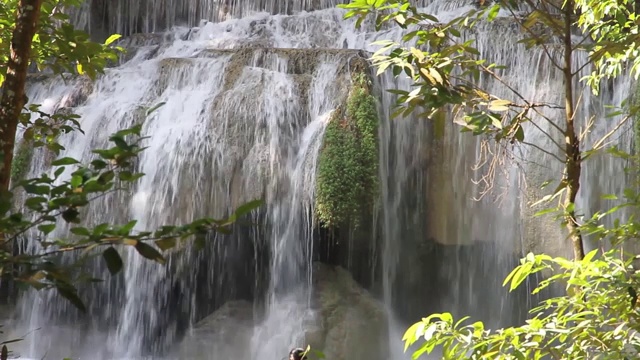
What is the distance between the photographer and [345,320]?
7.68 meters

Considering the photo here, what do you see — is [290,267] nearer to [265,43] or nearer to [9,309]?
[9,309]

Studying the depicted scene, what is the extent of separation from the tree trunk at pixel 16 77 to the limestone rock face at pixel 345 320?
5.88 metres

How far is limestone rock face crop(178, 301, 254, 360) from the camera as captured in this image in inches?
311

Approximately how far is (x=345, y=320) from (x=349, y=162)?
176cm

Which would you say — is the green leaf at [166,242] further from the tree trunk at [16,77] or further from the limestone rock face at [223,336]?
the limestone rock face at [223,336]

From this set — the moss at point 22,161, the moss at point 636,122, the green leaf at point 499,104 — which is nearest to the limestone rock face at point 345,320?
the moss at point 636,122

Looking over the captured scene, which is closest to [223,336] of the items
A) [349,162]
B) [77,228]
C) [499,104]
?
[349,162]

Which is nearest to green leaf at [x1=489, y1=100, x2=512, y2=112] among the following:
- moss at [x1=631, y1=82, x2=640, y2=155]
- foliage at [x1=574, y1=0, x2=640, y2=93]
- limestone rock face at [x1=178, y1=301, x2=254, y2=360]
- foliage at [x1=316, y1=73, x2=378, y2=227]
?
foliage at [x1=574, y1=0, x2=640, y2=93]

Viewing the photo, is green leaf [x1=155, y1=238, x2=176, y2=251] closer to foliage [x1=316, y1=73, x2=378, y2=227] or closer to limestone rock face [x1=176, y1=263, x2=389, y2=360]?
foliage [x1=316, y1=73, x2=378, y2=227]

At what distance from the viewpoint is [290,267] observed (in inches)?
310

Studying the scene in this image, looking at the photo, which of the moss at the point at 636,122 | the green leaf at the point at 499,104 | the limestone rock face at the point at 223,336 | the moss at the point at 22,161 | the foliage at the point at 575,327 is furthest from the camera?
the moss at the point at 22,161

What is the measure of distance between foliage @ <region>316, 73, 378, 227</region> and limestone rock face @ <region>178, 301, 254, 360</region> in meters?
1.61

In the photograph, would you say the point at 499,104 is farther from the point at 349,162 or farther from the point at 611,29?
the point at 349,162

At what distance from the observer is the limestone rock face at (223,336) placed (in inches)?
311
